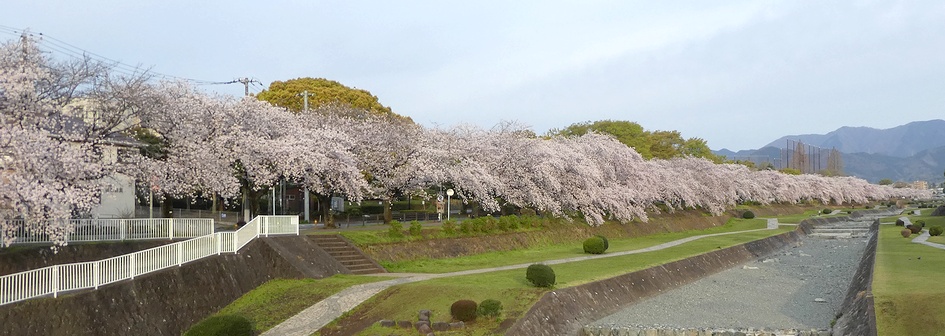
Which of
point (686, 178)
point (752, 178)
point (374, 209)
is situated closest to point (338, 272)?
point (374, 209)

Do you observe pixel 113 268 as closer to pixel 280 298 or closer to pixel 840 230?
pixel 280 298

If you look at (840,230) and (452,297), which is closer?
(452,297)

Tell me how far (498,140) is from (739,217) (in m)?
57.2

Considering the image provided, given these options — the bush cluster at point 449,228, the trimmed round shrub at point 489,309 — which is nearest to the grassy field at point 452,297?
the trimmed round shrub at point 489,309

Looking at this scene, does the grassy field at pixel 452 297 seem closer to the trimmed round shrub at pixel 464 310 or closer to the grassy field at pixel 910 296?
the trimmed round shrub at pixel 464 310

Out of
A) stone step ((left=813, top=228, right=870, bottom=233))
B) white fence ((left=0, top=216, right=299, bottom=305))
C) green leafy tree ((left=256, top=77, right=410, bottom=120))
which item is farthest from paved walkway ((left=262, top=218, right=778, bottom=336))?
stone step ((left=813, top=228, right=870, bottom=233))

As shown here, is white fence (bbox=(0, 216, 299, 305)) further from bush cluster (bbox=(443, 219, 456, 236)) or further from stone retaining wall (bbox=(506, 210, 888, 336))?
bush cluster (bbox=(443, 219, 456, 236))

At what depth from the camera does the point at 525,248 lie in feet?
151

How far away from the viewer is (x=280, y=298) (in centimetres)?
2595

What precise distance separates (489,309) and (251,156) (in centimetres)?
1902

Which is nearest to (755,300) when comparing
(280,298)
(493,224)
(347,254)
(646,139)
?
(493,224)

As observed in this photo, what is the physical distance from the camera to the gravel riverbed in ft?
83.0

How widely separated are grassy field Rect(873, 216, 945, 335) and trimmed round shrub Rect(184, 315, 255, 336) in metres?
16.9

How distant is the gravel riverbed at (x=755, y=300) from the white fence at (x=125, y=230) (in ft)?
54.9
